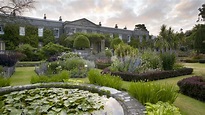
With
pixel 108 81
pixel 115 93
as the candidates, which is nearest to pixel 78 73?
pixel 108 81

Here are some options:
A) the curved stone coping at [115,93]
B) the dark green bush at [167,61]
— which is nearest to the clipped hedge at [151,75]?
the dark green bush at [167,61]

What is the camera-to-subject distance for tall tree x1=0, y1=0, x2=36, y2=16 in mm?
14406

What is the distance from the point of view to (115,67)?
10.5 meters

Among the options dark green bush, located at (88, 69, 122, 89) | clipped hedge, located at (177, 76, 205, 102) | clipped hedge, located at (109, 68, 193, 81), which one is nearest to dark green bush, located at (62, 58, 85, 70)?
clipped hedge, located at (109, 68, 193, 81)

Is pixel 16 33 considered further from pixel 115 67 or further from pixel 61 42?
pixel 115 67

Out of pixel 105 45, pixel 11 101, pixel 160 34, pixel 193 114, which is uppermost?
pixel 160 34

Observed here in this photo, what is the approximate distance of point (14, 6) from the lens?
1449 centimetres

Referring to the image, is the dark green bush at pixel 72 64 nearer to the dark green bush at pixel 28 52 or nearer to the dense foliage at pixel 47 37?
the dark green bush at pixel 28 52

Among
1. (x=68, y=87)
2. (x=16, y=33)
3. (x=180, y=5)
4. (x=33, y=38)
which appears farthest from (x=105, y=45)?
(x=68, y=87)

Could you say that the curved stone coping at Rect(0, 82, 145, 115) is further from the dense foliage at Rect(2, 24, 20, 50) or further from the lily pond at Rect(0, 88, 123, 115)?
the dense foliage at Rect(2, 24, 20, 50)

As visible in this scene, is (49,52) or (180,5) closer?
(180,5)

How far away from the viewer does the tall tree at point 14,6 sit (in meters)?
14.4

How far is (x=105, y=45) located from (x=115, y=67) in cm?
2308

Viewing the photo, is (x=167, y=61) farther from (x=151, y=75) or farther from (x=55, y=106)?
(x=55, y=106)
